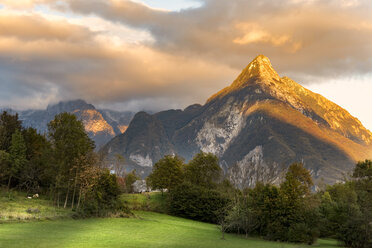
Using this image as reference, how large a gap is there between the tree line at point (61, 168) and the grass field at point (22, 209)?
11.6 ft

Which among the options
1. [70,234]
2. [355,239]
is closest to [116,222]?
[70,234]

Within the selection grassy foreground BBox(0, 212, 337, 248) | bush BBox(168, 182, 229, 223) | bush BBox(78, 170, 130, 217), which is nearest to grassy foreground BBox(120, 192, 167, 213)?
bush BBox(168, 182, 229, 223)

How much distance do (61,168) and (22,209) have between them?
16.6 m

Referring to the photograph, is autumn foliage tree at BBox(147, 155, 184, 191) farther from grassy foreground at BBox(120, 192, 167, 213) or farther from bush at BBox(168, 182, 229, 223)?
bush at BBox(168, 182, 229, 223)

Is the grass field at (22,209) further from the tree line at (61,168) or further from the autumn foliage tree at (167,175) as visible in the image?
the autumn foliage tree at (167,175)

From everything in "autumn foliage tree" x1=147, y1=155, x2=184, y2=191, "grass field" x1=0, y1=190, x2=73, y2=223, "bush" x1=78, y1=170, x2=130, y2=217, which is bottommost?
"grass field" x1=0, y1=190, x2=73, y2=223

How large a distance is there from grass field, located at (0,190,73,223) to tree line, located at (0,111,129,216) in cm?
352

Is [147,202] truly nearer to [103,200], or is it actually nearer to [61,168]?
[103,200]

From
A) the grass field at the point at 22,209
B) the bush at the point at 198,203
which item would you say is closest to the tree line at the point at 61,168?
the grass field at the point at 22,209

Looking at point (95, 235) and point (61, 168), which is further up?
point (61, 168)

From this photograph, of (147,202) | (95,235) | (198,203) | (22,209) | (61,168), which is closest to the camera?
(95,235)

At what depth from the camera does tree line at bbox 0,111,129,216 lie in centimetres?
8170

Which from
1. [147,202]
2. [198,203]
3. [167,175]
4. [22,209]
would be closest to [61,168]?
[22,209]

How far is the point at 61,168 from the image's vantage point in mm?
85688
